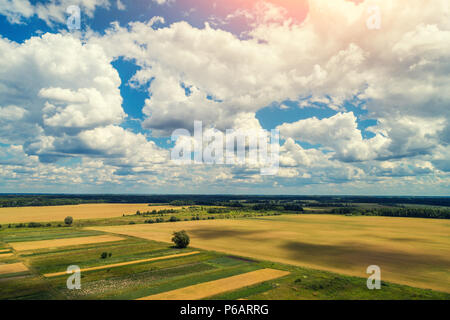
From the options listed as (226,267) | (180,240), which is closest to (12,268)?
(180,240)

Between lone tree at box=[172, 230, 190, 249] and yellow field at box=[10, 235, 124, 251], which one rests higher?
lone tree at box=[172, 230, 190, 249]

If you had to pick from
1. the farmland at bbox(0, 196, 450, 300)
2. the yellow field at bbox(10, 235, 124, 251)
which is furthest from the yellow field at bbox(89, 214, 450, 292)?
the yellow field at bbox(10, 235, 124, 251)

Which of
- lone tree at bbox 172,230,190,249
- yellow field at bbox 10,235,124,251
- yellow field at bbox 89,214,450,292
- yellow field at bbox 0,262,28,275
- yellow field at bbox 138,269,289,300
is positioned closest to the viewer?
yellow field at bbox 138,269,289,300

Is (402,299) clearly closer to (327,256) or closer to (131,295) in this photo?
(327,256)

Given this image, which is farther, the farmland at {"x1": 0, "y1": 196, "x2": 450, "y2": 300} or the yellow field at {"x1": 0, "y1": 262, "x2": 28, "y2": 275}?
the yellow field at {"x1": 0, "y1": 262, "x2": 28, "y2": 275}

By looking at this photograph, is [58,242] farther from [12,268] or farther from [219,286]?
[219,286]

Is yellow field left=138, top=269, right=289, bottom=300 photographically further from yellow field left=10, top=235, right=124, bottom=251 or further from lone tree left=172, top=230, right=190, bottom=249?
A: yellow field left=10, top=235, right=124, bottom=251
